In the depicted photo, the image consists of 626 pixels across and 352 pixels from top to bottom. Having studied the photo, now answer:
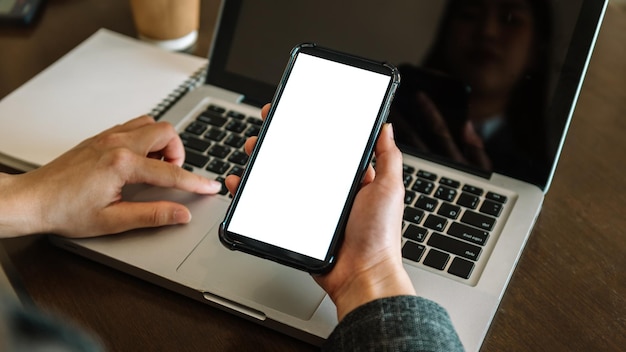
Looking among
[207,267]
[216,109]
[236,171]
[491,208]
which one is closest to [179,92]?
[216,109]

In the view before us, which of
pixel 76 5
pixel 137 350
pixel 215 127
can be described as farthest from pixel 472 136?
pixel 76 5

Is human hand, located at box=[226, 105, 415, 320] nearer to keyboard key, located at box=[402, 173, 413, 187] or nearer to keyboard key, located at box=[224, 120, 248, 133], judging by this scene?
keyboard key, located at box=[402, 173, 413, 187]

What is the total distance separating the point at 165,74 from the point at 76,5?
0.93 ft

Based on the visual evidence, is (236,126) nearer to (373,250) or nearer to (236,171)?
(236,171)

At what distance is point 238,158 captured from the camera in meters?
0.75

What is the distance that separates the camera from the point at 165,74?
2.96ft

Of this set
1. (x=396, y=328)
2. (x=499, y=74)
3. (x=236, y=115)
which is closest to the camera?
(x=396, y=328)

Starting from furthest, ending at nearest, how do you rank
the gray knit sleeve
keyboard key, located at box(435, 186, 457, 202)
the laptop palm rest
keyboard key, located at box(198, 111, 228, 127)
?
keyboard key, located at box(198, 111, 228, 127) < keyboard key, located at box(435, 186, 457, 202) < the laptop palm rest < the gray knit sleeve

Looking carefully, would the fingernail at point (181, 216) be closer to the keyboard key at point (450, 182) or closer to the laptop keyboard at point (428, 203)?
the laptop keyboard at point (428, 203)

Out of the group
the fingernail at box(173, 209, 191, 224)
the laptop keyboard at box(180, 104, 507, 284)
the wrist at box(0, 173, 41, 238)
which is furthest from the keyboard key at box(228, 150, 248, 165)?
the wrist at box(0, 173, 41, 238)

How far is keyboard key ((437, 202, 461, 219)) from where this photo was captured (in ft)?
2.22

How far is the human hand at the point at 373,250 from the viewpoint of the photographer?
0.55 meters

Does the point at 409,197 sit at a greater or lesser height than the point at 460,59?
lesser

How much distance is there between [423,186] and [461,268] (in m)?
0.12
